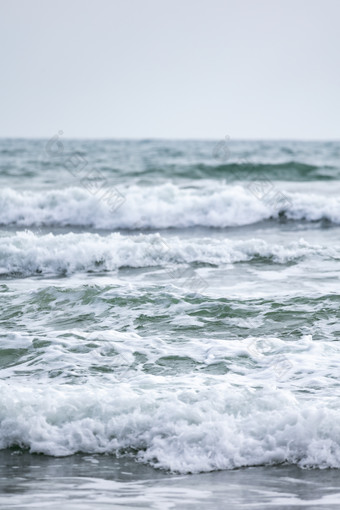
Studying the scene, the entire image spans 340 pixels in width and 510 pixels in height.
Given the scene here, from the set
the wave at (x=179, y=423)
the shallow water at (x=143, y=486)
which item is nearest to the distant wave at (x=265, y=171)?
the wave at (x=179, y=423)

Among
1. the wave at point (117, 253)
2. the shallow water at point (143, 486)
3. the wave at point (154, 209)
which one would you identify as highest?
the wave at point (154, 209)

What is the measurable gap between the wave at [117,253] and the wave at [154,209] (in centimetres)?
463

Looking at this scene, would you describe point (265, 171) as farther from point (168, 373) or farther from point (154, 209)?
point (168, 373)

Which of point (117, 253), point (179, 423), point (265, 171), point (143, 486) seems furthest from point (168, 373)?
point (265, 171)

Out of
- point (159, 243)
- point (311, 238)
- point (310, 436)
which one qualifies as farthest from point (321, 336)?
point (311, 238)

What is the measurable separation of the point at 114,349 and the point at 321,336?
6.05 feet

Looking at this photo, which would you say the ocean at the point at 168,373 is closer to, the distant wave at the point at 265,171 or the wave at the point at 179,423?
the wave at the point at 179,423

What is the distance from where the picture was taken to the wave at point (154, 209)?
639 inches

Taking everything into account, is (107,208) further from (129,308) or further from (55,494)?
(55,494)

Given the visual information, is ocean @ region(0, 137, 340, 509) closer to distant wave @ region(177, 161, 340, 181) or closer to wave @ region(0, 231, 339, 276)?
wave @ region(0, 231, 339, 276)

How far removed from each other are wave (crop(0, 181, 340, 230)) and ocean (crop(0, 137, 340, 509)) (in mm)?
2529

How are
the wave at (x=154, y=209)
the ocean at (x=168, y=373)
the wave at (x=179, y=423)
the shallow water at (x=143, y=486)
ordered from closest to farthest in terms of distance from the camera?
1. the shallow water at (x=143, y=486)
2. the ocean at (x=168, y=373)
3. the wave at (x=179, y=423)
4. the wave at (x=154, y=209)

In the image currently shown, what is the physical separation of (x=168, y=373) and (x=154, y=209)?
1081 cm

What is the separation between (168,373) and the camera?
5855 mm
